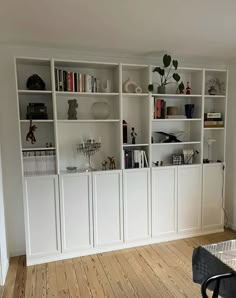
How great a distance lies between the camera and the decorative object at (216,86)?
3.43 metres

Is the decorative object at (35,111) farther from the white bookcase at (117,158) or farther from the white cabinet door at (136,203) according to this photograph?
the white cabinet door at (136,203)

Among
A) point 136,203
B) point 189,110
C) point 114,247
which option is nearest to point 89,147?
point 136,203

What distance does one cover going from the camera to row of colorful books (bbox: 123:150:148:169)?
3080 mm

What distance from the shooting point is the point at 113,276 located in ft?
8.43

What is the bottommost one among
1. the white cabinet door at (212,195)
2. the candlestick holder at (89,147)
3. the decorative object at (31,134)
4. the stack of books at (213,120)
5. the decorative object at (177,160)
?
the white cabinet door at (212,195)

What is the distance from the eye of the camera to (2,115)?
2812 mm

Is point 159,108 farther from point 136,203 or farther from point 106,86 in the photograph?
point 136,203

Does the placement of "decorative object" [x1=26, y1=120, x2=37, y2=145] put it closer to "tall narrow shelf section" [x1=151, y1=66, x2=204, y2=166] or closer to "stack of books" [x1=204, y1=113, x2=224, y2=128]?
"tall narrow shelf section" [x1=151, y1=66, x2=204, y2=166]

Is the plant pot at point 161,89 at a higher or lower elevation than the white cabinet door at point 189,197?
higher

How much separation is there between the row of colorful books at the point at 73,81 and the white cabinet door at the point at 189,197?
1575mm

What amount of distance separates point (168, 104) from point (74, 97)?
1.30 metres

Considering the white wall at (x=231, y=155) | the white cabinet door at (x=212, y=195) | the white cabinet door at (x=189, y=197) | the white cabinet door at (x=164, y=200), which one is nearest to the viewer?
the white cabinet door at (x=164, y=200)

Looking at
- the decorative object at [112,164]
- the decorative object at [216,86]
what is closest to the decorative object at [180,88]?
Result: the decorative object at [216,86]

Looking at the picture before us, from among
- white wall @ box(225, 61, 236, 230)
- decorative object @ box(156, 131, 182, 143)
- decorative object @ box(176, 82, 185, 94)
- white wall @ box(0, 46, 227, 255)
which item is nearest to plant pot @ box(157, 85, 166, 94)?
decorative object @ box(176, 82, 185, 94)
